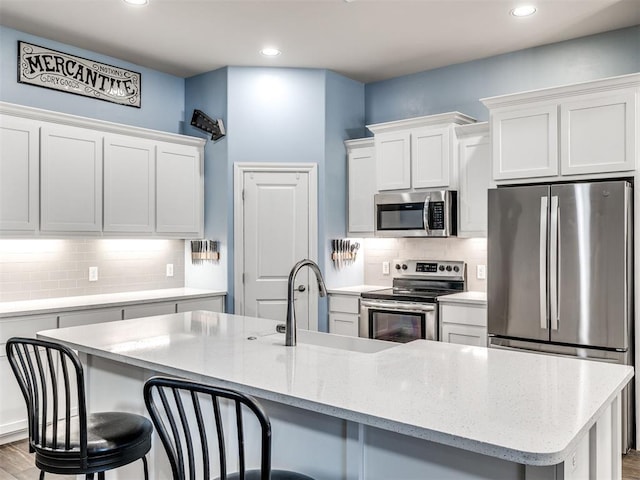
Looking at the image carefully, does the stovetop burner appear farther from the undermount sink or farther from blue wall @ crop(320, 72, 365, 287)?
the undermount sink

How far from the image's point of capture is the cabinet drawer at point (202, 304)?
4.52 meters

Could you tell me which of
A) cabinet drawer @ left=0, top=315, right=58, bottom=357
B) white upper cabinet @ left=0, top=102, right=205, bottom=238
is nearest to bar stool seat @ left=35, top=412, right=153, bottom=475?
cabinet drawer @ left=0, top=315, right=58, bottom=357

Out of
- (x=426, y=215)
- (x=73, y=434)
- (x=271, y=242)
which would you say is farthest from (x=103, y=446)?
(x=426, y=215)

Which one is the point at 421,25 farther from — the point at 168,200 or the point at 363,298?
the point at 168,200

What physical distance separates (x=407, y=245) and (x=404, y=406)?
3.65 meters

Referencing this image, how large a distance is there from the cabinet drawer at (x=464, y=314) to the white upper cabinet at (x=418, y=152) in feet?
3.31

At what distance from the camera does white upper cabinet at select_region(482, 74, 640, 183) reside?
336cm

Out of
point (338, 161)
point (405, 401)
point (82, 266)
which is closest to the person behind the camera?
point (405, 401)

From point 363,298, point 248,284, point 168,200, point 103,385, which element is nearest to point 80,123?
point 168,200

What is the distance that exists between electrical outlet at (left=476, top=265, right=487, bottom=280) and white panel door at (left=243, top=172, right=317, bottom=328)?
1435mm

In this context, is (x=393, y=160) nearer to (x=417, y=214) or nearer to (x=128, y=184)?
(x=417, y=214)

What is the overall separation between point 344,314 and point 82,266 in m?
2.25

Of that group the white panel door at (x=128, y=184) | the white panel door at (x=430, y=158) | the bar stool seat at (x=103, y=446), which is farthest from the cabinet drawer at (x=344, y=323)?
the bar stool seat at (x=103, y=446)

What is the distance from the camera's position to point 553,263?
3.48 metres
